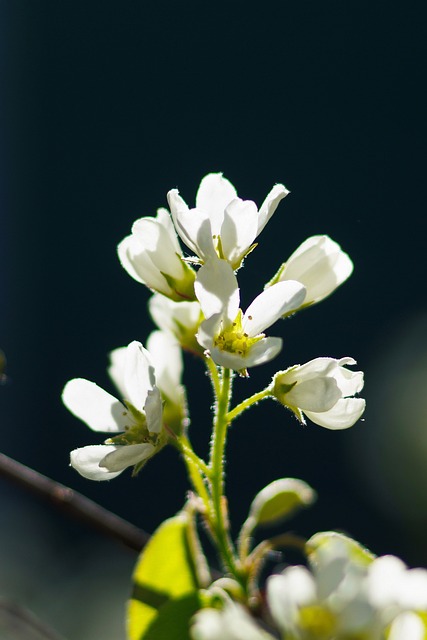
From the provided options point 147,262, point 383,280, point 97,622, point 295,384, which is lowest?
point 97,622

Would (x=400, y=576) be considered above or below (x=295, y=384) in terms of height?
below

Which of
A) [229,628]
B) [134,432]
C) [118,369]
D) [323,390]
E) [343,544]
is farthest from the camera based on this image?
[118,369]

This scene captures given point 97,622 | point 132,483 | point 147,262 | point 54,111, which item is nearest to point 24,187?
point 54,111

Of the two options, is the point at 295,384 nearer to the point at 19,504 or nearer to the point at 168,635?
the point at 168,635

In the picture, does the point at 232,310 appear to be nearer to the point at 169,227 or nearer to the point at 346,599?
the point at 169,227

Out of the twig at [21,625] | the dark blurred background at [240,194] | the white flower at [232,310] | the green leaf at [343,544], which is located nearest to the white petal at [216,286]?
the white flower at [232,310]

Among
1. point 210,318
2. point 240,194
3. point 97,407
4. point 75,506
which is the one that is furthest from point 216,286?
point 240,194

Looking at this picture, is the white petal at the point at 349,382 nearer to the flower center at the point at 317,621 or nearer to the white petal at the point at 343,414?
the white petal at the point at 343,414
